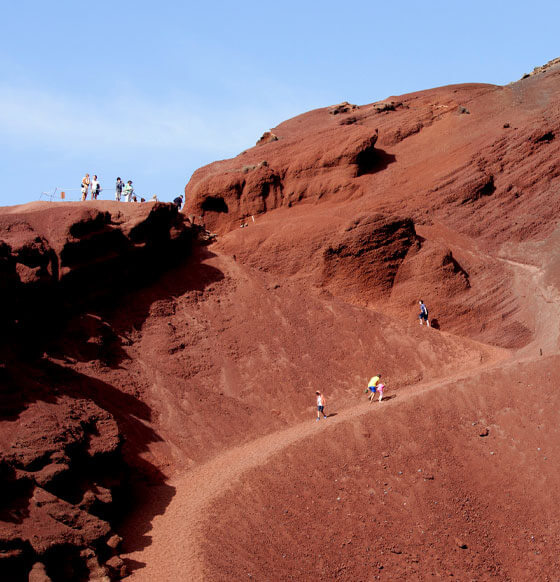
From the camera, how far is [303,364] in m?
26.1

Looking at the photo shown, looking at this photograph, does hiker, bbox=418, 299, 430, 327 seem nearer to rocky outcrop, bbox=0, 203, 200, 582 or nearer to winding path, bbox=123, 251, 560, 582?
winding path, bbox=123, 251, 560, 582

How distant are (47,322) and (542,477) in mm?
16609

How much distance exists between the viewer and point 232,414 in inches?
914

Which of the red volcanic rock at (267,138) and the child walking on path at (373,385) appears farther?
the red volcanic rock at (267,138)

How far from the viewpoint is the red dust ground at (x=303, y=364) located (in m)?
16.5

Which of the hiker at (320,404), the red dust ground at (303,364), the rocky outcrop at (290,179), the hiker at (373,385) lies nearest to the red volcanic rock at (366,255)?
the red dust ground at (303,364)

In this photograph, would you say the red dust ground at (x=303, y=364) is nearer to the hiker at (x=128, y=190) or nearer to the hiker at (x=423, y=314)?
the hiker at (x=423, y=314)

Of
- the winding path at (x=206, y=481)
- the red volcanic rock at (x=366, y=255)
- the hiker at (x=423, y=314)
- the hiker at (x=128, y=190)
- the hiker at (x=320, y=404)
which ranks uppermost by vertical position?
the hiker at (x=128, y=190)

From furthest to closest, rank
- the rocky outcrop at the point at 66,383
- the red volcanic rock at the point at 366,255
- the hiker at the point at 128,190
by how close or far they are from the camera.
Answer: the hiker at the point at 128,190, the red volcanic rock at the point at 366,255, the rocky outcrop at the point at 66,383

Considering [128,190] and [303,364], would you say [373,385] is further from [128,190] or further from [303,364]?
[128,190]

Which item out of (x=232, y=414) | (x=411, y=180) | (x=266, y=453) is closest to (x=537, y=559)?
(x=266, y=453)

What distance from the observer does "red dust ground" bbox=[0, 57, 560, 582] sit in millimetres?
16453

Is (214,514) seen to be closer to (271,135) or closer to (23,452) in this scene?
(23,452)

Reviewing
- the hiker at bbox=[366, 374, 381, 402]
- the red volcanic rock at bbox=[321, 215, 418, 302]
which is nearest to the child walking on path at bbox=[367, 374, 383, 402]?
the hiker at bbox=[366, 374, 381, 402]
